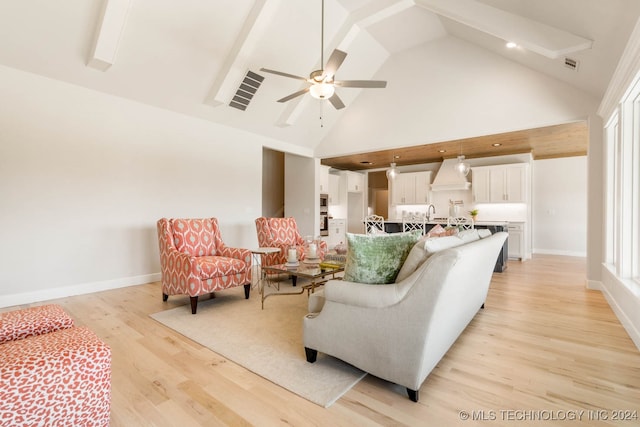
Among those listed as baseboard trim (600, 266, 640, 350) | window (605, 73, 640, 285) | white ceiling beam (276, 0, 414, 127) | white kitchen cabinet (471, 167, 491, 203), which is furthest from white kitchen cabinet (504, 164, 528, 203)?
white ceiling beam (276, 0, 414, 127)

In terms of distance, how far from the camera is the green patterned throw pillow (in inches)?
77.4

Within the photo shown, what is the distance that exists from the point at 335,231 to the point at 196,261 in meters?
5.97

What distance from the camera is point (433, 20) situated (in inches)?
196

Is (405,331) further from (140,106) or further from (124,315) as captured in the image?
(140,106)

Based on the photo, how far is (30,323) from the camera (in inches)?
63.9

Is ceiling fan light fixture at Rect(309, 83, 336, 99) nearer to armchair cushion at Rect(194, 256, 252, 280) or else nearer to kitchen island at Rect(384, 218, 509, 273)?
armchair cushion at Rect(194, 256, 252, 280)

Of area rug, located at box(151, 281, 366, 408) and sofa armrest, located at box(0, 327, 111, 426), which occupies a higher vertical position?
sofa armrest, located at box(0, 327, 111, 426)

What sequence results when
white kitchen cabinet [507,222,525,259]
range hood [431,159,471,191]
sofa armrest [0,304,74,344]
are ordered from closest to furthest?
sofa armrest [0,304,74,344]
white kitchen cabinet [507,222,525,259]
range hood [431,159,471,191]

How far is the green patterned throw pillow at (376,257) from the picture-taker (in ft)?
6.45

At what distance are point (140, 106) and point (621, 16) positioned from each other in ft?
18.5

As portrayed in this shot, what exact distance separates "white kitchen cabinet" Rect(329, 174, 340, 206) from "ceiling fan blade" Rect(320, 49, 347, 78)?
17.7 ft

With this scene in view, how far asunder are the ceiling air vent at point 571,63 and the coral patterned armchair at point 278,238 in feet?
13.3

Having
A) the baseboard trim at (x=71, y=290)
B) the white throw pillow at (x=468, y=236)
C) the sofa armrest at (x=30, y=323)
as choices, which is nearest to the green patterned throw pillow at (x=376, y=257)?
the white throw pillow at (x=468, y=236)

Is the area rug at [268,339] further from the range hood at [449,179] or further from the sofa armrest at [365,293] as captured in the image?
the range hood at [449,179]
